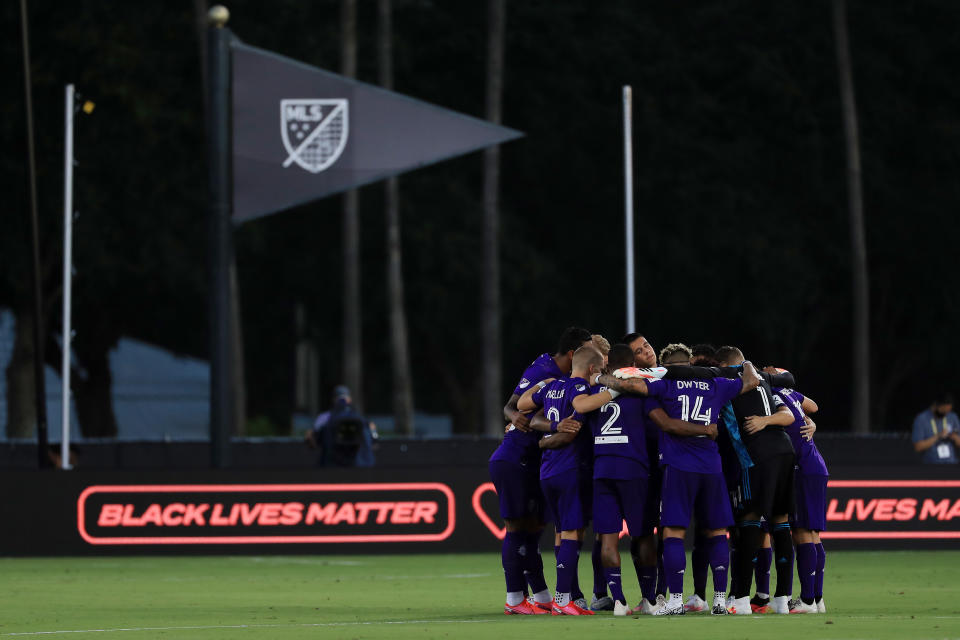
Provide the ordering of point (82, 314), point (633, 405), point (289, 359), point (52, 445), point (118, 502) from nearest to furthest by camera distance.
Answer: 1. point (633, 405)
2. point (118, 502)
3. point (52, 445)
4. point (82, 314)
5. point (289, 359)

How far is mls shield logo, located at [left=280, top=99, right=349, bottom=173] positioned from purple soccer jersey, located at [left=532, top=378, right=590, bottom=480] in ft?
29.2

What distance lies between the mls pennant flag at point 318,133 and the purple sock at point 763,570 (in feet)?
29.1

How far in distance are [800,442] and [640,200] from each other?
3361 cm

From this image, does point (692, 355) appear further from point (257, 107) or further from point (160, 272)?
point (160, 272)

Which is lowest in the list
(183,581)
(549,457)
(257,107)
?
(183,581)

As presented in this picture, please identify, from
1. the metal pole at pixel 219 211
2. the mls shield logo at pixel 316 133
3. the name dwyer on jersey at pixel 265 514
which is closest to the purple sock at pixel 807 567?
the name dwyer on jersey at pixel 265 514

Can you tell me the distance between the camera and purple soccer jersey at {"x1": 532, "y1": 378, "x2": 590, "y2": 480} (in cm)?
1320

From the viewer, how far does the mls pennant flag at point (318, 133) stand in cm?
2177

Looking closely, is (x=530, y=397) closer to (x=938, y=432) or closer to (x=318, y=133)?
(x=318, y=133)

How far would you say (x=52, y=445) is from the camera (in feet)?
95.9

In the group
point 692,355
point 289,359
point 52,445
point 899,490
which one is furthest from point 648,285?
point 692,355

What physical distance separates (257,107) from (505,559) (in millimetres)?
9852

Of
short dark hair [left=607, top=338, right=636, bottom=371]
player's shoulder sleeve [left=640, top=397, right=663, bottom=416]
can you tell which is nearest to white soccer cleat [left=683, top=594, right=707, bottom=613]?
player's shoulder sleeve [left=640, top=397, right=663, bottom=416]

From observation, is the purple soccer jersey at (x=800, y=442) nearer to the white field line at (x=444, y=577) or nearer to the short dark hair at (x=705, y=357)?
the short dark hair at (x=705, y=357)
